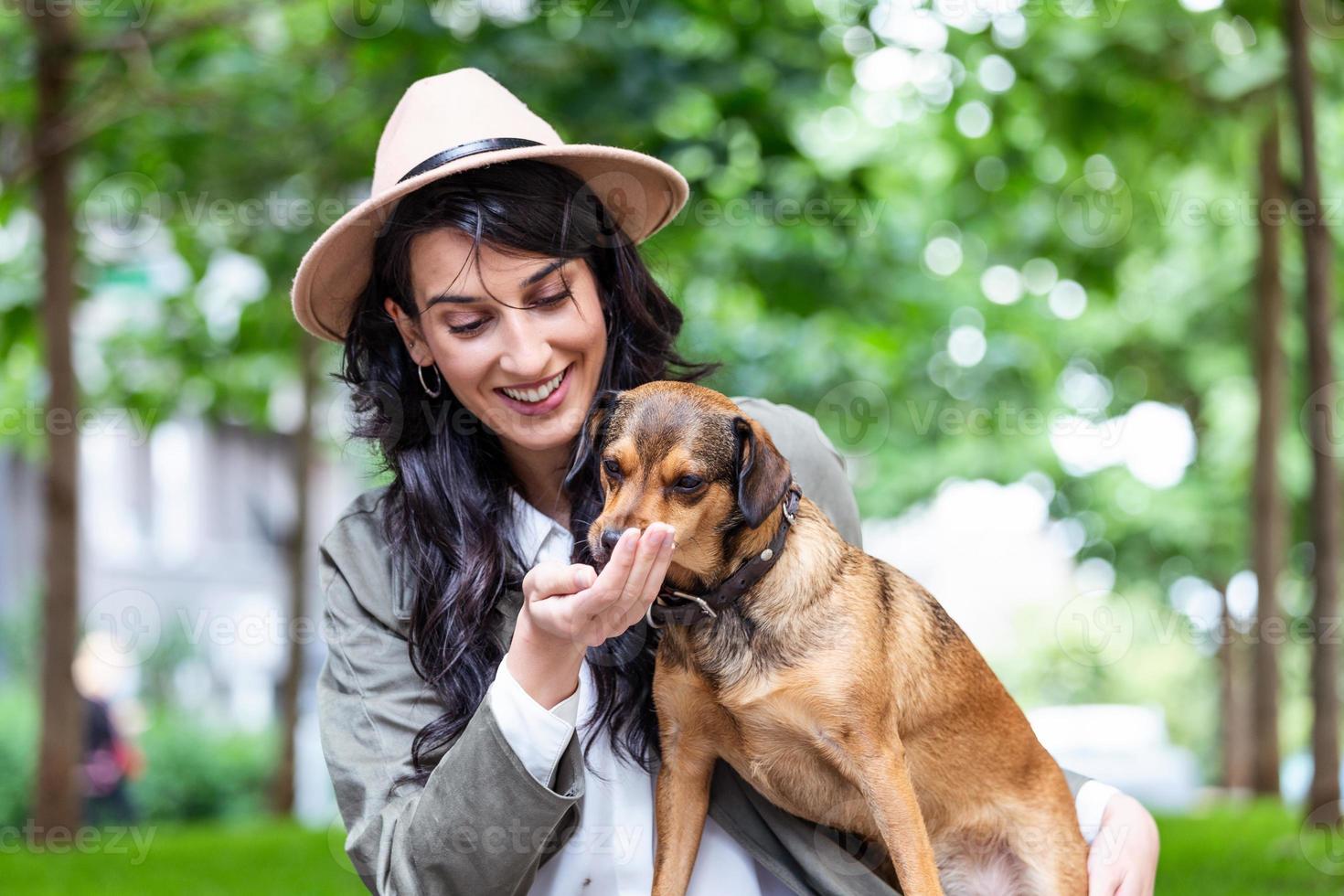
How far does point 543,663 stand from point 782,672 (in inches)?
18.3

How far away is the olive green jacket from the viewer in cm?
236

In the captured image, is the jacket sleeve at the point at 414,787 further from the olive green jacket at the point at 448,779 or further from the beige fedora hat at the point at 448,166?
the beige fedora hat at the point at 448,166

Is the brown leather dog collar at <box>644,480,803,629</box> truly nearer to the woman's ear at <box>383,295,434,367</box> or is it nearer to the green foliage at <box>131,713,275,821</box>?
the woman's ear at <box>383,295,434,367</box>

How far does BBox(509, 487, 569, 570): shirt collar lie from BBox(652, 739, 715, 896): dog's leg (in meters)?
0.55

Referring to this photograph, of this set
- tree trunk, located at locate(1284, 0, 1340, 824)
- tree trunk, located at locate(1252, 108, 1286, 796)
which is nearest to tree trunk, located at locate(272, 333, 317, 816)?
tree trunk, located at locate(1252, 108, 1286, 796)

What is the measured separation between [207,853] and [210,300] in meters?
4.35

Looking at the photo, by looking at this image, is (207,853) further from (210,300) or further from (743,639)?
(743,639)

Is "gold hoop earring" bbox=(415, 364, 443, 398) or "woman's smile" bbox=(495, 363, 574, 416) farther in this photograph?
"gold hoop earring" bbox=(415, 364, 443, 398)

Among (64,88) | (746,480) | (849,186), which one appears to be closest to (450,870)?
(746,480)

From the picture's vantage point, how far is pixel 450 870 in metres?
2.38

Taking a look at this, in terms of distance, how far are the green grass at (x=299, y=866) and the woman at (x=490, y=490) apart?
14.1 ft

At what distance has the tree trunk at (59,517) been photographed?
875 cm

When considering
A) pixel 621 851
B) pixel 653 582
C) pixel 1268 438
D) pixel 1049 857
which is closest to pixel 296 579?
pixel 1268 438

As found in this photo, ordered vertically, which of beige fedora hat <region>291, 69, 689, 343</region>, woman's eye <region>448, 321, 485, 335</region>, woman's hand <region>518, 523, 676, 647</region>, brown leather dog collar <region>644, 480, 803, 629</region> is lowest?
brown leather dog collar <region>644, 480, 803, 629</region>
